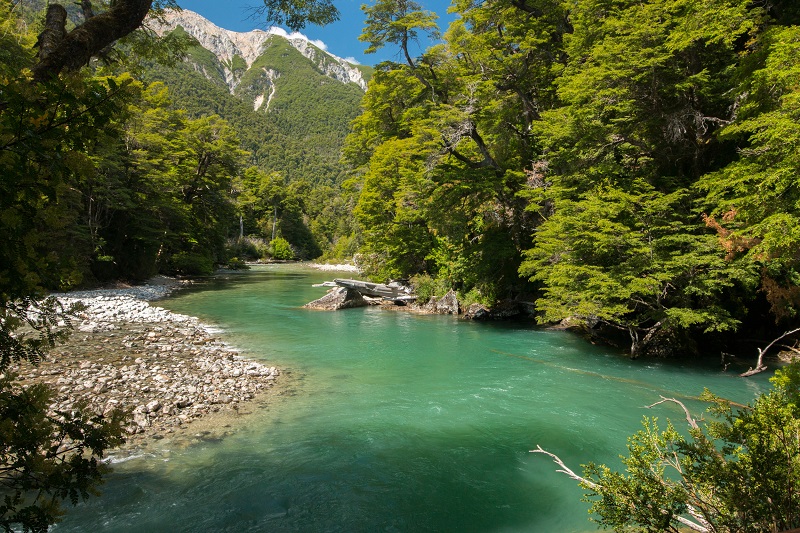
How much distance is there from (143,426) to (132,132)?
22124mm

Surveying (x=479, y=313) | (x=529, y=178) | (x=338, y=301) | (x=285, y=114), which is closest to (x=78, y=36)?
(x=529, y=178)

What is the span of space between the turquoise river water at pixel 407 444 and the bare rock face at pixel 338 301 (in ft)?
22.9

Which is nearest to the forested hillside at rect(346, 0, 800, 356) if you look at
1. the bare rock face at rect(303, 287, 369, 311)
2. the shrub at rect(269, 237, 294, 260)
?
the bare rock face at rect(303, 287, 369, 311)

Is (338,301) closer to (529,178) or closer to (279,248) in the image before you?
(529,178)

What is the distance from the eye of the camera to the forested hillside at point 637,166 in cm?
862

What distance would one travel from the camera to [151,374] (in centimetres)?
856

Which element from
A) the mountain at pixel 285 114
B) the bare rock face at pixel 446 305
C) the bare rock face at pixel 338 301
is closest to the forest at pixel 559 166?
the bare rock face at pixel 446 305

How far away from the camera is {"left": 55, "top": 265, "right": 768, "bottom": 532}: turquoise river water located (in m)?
4.67

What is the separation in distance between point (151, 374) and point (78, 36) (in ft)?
23.3

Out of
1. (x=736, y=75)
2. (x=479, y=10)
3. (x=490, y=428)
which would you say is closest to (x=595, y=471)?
(x=490, y=428)

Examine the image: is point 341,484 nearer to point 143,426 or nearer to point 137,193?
point 143,426

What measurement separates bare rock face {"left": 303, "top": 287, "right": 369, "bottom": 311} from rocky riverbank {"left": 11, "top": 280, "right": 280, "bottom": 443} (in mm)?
6632

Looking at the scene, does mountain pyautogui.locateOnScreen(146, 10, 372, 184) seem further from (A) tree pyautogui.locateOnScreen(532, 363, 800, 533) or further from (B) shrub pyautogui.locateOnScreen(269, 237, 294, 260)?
(A) tree pyautogui.locateOnScreen(532, 363, 800, 533)

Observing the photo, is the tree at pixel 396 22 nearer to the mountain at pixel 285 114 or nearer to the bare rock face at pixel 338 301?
the bare rock face at pixel 338 301
